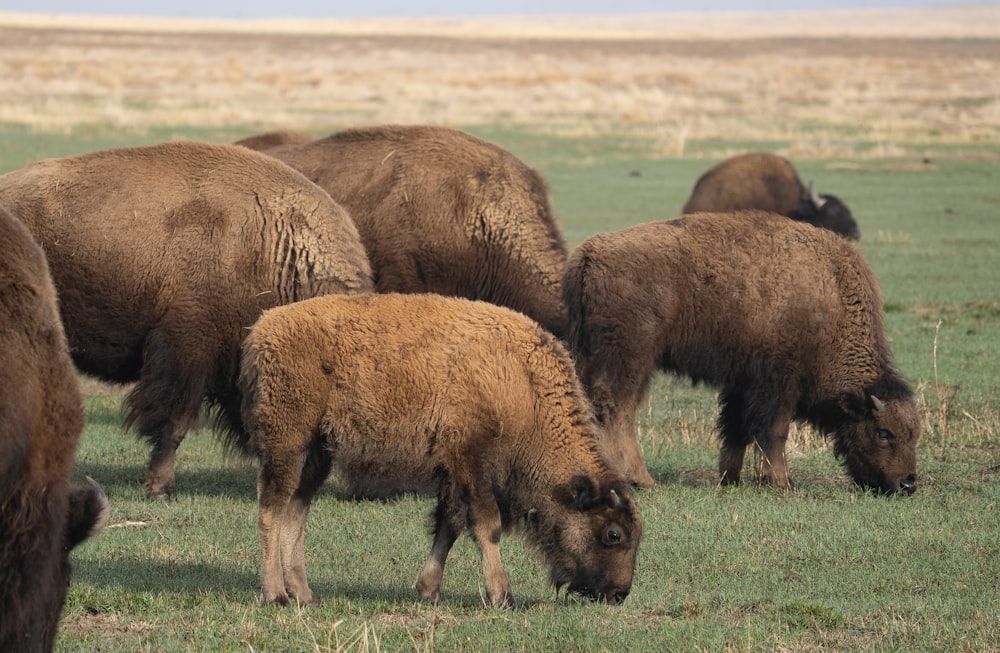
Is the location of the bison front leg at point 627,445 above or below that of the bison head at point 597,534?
below

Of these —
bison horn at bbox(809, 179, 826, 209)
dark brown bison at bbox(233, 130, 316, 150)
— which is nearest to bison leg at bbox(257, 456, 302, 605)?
dark brown bison at bbox(233, 130, 316, 150)

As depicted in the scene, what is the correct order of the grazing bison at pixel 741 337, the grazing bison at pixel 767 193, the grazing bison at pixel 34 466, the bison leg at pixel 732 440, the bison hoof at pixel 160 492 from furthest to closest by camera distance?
the grazing bison at pixel 767 193 → the bison leg at pixel 732 440 → the grazing bison at pixel 741 337 → the bison hoof at pixel 160 492 → the grazing bison at pixel 34 466

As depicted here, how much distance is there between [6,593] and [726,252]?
646 cm

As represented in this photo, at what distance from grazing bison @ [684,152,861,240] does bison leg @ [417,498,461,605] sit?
16000 mm

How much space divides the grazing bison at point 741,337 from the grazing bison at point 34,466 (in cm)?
532

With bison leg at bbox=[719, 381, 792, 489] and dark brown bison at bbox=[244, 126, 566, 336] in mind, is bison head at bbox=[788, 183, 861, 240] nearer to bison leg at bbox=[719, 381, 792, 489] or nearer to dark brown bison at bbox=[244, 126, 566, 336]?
dark brown bison at bbox=[244, 126, 566, 336]

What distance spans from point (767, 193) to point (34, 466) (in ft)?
63.4

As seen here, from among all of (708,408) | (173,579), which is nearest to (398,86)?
(708,408)

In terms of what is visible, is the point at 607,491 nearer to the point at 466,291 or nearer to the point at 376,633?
the point at 376,633

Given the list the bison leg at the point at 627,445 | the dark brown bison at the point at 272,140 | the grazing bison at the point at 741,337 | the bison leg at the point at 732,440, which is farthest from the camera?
the dark brown bison at the point at 272,140

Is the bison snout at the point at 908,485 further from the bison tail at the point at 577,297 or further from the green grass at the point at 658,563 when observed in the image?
the bison tail at the point at 577,297

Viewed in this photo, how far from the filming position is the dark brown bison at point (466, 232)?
34.7ft

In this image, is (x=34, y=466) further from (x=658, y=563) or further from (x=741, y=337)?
(x=741, y=337)

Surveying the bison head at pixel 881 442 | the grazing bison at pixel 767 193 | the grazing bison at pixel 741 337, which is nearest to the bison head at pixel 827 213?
the grazing bison at pixel 767 193
